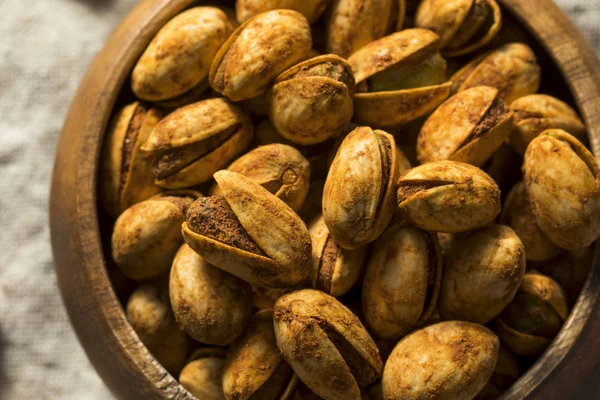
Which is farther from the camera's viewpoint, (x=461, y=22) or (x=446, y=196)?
(x=461, y=22)

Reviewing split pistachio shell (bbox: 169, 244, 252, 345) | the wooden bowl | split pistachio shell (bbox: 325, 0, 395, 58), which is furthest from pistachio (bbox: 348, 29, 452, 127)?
split pistachio shell (bbox: 169, 244, 252, 345)

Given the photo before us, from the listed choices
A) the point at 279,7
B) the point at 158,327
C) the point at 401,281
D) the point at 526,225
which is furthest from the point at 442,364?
the point at 279,7

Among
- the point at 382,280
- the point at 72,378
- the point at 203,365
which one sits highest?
the point at 382,280

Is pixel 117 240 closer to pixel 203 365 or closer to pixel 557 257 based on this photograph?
pixel 203 365

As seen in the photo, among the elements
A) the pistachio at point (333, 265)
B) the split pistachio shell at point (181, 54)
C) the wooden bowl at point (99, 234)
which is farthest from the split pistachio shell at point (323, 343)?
the split pistachio shell at point (181, 54)

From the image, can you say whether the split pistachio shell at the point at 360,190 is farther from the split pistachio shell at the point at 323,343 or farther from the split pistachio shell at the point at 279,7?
the split pistachio shell at the point at 279,7

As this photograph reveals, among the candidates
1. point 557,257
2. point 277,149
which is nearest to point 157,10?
point 277,149

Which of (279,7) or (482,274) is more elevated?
(279,7)

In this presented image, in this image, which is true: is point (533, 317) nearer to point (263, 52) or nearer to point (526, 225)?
point (526, 225)
